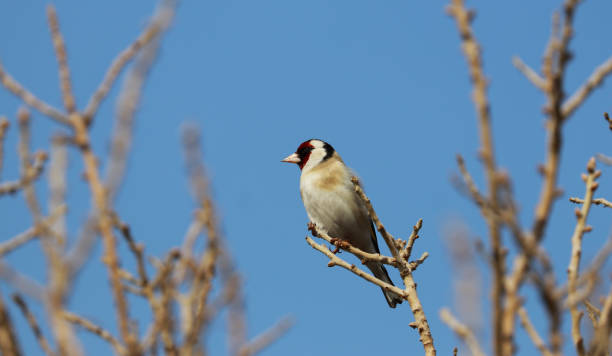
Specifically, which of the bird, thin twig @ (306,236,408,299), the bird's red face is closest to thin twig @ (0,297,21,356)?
thin twig @ (306,236,408,299)

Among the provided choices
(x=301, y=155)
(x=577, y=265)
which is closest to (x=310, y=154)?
(x=301, y=155)

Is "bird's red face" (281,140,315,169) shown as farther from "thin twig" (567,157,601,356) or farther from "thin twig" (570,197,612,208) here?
"thin twig" (567,157,601,356)

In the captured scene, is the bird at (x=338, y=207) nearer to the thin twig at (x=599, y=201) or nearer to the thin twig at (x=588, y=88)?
the thin twig at (x=599, y=201)

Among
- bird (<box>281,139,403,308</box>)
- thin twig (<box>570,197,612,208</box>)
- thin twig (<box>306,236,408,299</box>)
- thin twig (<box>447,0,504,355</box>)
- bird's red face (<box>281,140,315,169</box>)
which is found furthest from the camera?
bird's red face (<box>281,140,315,169</box>)

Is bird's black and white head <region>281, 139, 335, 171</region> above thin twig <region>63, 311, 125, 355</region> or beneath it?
above

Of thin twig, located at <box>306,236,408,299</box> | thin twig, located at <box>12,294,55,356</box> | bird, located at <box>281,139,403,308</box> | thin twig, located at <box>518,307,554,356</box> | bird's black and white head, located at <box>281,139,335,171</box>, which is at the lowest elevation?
thin twig, located at <box>518,307,554,356</box>

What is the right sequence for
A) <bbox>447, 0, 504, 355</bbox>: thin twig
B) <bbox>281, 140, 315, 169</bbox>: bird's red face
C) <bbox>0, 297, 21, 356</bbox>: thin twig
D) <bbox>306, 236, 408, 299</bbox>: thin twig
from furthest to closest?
<bbox>281, 140, 315, 169</bbox>: bird's red face, <bbox>306, 236, 408, 299</bbox>: thin twig, <bbox>0, 297, 21, 356</bbox>: thin twig, <bbox>447, 0, 504, 355</bbox>: thin twig

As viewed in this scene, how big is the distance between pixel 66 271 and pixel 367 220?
543 centimetres

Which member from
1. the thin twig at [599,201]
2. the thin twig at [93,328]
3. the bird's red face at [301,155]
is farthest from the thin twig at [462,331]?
the bird's red face at [301,155]

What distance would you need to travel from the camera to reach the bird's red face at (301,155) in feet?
26.3

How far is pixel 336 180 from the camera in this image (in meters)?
6.82

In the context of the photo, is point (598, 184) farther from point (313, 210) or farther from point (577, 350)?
point (313, 210)

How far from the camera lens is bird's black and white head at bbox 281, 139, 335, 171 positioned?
301 inches

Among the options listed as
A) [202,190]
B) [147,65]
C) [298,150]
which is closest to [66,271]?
[202,190]
